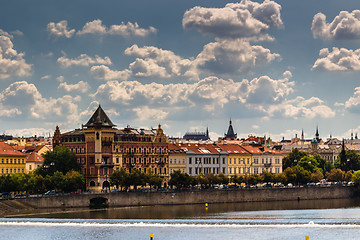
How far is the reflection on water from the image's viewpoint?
15075 centimetres

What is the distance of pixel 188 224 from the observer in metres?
130

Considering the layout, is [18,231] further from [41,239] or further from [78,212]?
[78,212]

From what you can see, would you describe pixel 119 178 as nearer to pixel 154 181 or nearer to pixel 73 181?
pixel 154 181

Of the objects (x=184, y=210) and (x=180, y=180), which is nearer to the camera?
(x=184, y=210)

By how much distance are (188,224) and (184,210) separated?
36.7 meters

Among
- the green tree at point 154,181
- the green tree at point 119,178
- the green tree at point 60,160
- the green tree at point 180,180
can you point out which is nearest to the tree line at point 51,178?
the green tree at point 60,160

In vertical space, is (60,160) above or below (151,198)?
above

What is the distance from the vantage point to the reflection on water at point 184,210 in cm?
15075

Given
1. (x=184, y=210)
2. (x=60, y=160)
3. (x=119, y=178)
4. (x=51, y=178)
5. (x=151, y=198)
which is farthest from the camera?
(x=60, y=160)

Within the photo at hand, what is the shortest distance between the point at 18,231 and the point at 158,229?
67.4 ft

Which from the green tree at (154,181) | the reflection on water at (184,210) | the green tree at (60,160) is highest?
the green tree at (60,160)

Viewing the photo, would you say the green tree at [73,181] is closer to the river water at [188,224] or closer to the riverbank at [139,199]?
the riverbank at [139,199]

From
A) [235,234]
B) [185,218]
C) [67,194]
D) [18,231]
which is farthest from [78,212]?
[235,234]

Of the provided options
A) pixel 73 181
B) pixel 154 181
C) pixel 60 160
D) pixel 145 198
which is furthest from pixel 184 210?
pixel 60 160
